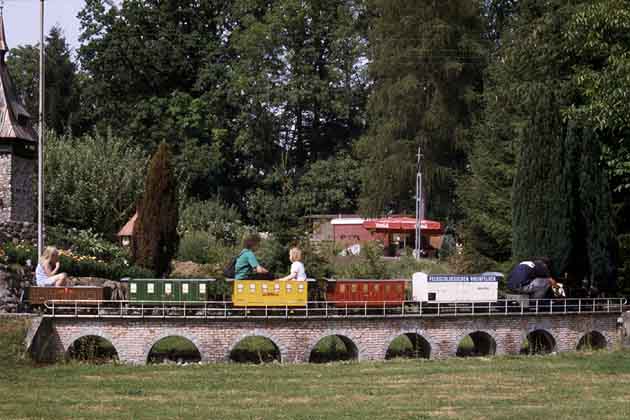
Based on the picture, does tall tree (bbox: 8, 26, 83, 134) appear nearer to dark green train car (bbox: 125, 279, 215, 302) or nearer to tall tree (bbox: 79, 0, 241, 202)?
tall tree (bbox: 79, 0, 241, 202)

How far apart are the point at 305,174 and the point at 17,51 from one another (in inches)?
1280

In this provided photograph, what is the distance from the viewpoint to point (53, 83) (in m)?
87.6

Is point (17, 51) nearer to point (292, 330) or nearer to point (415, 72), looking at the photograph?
point (415, 72)

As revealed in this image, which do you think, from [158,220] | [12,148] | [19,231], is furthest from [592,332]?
[12,148]

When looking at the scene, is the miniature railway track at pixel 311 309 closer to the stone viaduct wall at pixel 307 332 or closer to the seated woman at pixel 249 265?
the stone viaduct wall at pixel 307 332

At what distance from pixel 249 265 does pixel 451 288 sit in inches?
289

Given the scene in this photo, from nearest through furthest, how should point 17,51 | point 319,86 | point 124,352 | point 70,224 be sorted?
1. point 124,352
2. point 70,224
3. point 319,86
4. point 17,51

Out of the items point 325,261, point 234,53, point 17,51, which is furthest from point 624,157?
point 17,51

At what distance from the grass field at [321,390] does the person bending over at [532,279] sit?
454cm

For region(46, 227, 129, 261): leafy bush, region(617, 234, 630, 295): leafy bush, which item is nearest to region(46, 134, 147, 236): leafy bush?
region(46, 227, 129, 261): leafy bush

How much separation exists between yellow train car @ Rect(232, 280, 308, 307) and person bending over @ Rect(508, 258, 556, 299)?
815 centimetres

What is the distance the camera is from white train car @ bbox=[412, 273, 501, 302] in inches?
1431

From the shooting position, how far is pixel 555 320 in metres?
37.9

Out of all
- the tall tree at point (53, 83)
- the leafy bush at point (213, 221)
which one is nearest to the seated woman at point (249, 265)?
the leafy bush at point (213, 221)
